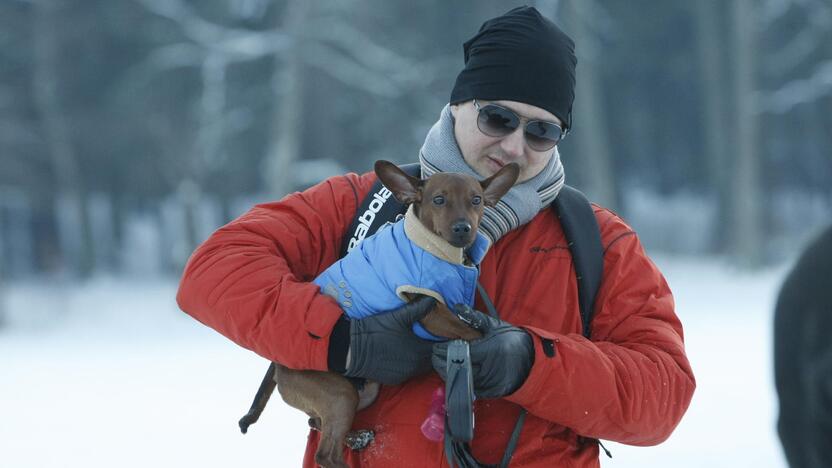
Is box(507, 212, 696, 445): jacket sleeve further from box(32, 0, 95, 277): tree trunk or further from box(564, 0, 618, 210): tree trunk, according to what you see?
box(32, 0, 95, 277): tree trunk

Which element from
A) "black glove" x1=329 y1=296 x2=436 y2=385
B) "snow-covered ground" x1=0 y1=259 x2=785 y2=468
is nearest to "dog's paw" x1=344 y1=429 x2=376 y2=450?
"black glove" x1=329 y1=296 x2=436 y2=385

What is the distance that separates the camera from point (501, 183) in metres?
2.84

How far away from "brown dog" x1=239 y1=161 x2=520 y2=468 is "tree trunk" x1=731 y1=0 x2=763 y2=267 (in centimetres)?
2154

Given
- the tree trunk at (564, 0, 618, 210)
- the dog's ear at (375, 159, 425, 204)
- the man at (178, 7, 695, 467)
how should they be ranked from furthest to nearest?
the tree trunk at (564, 0, 618, 210), the dog's ear at (375, 159, 425, 204), the man at (178, 7, 695, 467)

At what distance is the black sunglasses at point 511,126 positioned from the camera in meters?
2.92

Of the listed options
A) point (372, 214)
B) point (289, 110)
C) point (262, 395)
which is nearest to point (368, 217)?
point (372, 214)

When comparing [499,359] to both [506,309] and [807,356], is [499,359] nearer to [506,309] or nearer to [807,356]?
[506,309]

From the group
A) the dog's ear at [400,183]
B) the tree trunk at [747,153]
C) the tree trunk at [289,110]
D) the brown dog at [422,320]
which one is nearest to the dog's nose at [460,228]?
the brown dog at [422,320]

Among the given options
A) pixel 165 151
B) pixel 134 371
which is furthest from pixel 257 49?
pixel 134 371

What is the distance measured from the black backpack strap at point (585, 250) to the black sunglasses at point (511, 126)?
0.67 feet

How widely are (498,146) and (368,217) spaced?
0.45m

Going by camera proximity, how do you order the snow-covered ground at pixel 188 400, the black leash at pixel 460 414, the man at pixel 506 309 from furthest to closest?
the snow-covered ground at pixel 188 400
the man at pixel 506 309
the black leash at pixel 460 414

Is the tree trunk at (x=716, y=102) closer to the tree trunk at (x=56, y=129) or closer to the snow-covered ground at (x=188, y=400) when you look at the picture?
the snow-covered ground at (x=188, y=400)

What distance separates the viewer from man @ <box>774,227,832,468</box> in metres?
1.40
